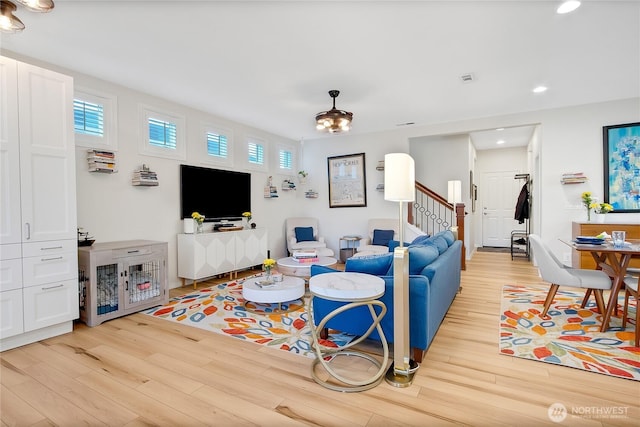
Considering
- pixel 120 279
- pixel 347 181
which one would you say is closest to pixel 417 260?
pixel 120 279

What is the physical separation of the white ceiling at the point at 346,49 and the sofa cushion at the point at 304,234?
112 inches

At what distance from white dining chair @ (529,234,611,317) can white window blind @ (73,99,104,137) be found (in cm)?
522

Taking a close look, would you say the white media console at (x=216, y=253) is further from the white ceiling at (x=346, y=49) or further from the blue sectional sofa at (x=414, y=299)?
the blue sectional sofa at (x=414, y=299)

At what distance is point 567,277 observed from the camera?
122 inches

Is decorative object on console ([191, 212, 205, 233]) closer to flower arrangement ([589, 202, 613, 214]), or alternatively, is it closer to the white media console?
the white media console

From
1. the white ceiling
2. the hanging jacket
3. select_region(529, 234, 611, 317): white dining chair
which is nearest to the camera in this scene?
the white ceiling

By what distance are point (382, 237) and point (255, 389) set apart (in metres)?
4.28

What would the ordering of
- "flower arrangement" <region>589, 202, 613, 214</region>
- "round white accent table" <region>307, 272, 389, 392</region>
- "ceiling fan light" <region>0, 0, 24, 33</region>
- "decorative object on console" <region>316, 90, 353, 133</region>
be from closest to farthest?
"round white accent table" <region>307, 272, 389, 392</region>, "ceiling fan light" <region>0, 0, 24, 33</region>, "decorative object on console" <region>316, 90, 353, 133</region>, "flower arrangement" <region>589, 202, 613, 214</region>

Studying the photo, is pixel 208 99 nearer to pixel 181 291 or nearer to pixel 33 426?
pixel 181 291

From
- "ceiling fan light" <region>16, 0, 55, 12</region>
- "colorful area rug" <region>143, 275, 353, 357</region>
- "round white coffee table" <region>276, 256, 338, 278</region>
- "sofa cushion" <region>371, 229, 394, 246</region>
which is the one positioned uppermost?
"ceiling fan light" <region>16, 0, 55, 12</region>

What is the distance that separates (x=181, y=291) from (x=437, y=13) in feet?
14.6

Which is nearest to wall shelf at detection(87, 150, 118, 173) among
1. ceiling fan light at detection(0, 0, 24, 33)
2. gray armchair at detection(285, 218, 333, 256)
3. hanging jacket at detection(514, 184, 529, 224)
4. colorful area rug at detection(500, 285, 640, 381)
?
ceiling fan light at detection(0, 0, 24, 33)

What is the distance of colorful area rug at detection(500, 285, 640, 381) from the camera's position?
2.28 metres

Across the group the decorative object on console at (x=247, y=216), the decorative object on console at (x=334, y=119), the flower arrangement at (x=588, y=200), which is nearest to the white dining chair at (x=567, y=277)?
the flower arrangement at (x=588, y=200)
